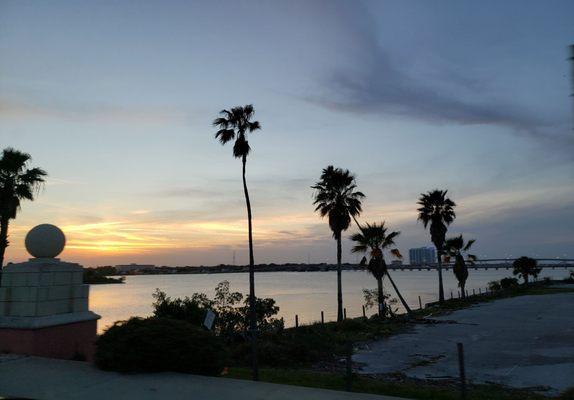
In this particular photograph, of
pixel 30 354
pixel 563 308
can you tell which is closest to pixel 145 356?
pixel 30 354

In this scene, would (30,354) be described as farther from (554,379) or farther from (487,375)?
(554,379)

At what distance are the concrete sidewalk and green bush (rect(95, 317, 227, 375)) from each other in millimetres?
232

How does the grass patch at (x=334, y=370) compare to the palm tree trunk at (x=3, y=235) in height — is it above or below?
below

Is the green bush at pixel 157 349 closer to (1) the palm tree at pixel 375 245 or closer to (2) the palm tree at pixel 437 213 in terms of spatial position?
(1) the palm tree at pixel 375 245

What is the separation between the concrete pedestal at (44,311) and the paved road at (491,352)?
31.9ft

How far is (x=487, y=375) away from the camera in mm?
14625

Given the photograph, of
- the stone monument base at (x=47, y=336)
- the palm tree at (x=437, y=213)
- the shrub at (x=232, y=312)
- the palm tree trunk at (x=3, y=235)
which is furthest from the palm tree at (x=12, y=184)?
the palm tree at (x=437, y=213)

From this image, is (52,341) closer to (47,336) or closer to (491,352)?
(47,336)

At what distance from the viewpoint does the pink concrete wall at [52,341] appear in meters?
9.68

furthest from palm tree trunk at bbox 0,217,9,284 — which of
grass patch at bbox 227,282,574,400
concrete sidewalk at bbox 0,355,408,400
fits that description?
concrete sidewalk at bbox 0,355,408,400

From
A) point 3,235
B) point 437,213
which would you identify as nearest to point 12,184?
point 3,235

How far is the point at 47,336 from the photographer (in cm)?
993

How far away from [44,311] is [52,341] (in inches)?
26.8

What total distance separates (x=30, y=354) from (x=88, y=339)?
155 centimetres
